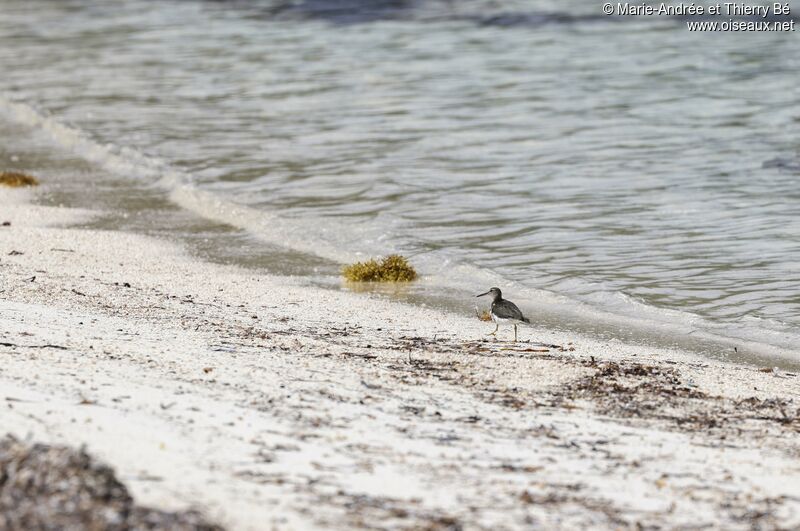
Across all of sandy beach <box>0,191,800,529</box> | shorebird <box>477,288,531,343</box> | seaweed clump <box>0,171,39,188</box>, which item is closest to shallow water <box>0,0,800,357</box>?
seaweed clump <box>0,171,39,188</box>

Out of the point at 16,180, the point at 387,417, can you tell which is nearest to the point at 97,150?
the point at 16,180

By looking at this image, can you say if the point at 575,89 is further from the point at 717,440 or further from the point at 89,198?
the point at 717,440

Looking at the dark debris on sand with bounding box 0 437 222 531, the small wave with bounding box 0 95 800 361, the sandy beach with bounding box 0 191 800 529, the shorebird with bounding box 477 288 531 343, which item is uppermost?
the dark debris on sand with bounding box 0 437 222 531

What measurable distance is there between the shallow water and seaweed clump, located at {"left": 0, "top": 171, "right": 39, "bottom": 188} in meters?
0.40

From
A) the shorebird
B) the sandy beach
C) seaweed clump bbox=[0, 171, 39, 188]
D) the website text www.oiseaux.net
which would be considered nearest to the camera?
the sandy beach

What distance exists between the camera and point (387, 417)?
643 centimetres

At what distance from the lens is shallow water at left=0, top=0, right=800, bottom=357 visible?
39.0 ft

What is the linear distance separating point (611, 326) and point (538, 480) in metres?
4.73

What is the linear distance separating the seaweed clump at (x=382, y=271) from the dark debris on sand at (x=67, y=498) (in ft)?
20.8

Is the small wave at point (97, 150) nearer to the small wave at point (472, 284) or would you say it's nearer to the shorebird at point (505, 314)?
the small wave at point (472, 284)

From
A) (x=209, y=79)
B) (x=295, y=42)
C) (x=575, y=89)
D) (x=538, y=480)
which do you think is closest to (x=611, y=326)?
(x=538, y=480)

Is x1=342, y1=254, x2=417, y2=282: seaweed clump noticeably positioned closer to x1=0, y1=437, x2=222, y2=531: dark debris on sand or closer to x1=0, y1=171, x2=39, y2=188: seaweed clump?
Answer: x1=0, y1=171, x2=39, y2=188: seaweed clump

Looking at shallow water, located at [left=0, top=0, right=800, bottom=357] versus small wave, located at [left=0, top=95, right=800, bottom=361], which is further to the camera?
shallow water, located at [left=0, top=0, right=800, bottom=357]

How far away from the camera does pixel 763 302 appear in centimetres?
1084
